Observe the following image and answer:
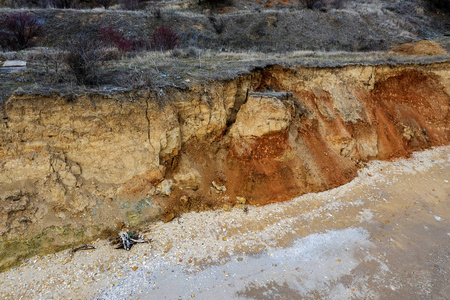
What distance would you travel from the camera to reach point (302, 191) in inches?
360

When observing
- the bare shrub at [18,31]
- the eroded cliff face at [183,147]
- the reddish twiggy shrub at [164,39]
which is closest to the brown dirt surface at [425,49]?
the eroded cliff face at [183,147]

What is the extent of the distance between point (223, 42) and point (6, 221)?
17449 mm

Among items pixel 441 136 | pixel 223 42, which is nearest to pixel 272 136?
pixel 441 136

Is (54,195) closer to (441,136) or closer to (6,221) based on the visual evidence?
(6,221)

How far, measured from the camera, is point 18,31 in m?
15.4

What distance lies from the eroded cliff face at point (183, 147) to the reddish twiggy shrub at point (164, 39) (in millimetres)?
8422

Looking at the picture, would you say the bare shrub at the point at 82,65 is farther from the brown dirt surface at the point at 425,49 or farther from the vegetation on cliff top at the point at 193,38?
the brown dirt surface at the point at 425,49

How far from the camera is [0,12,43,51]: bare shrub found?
14641mm

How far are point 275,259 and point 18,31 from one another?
18.8 metres

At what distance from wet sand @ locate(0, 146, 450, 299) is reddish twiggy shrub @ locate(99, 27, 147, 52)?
1255cm

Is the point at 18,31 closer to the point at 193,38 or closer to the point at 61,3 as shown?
the point at 61,3

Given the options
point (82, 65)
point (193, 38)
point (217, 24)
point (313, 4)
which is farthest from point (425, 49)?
point (82, 65)

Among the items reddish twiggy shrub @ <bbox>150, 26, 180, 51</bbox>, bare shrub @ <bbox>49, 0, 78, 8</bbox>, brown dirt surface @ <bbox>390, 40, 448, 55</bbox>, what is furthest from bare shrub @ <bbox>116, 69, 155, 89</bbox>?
bare shrub @ <bbox>49, 0, 78, 8</bbox>

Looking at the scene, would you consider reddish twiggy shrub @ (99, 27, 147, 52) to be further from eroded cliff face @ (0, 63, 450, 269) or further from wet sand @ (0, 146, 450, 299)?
wet sand @ (0, 146, 450, 299)
